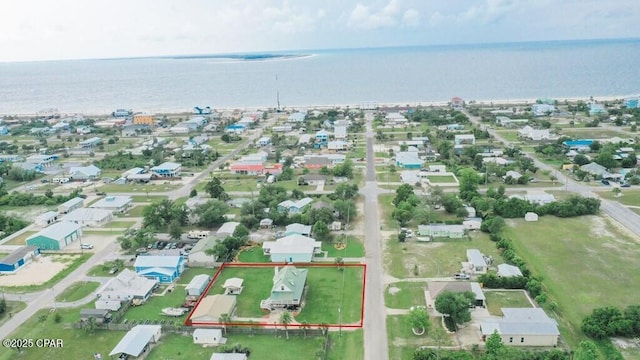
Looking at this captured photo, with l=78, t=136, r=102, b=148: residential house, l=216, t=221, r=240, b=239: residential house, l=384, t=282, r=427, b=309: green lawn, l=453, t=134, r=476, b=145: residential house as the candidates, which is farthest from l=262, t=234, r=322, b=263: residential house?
l=78, t=136, r=102, b=148: residential house

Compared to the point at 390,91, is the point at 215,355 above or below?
below

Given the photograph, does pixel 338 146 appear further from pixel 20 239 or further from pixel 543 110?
pixel 543 110

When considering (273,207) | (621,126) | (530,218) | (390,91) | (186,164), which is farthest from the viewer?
(390,91)

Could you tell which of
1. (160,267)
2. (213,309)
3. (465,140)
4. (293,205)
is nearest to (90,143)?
(293,205)

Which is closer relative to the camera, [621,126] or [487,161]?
[487,161]

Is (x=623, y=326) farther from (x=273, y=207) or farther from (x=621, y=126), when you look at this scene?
(x=621, y=126)

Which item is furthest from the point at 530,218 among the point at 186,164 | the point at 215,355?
the point at 186,164
